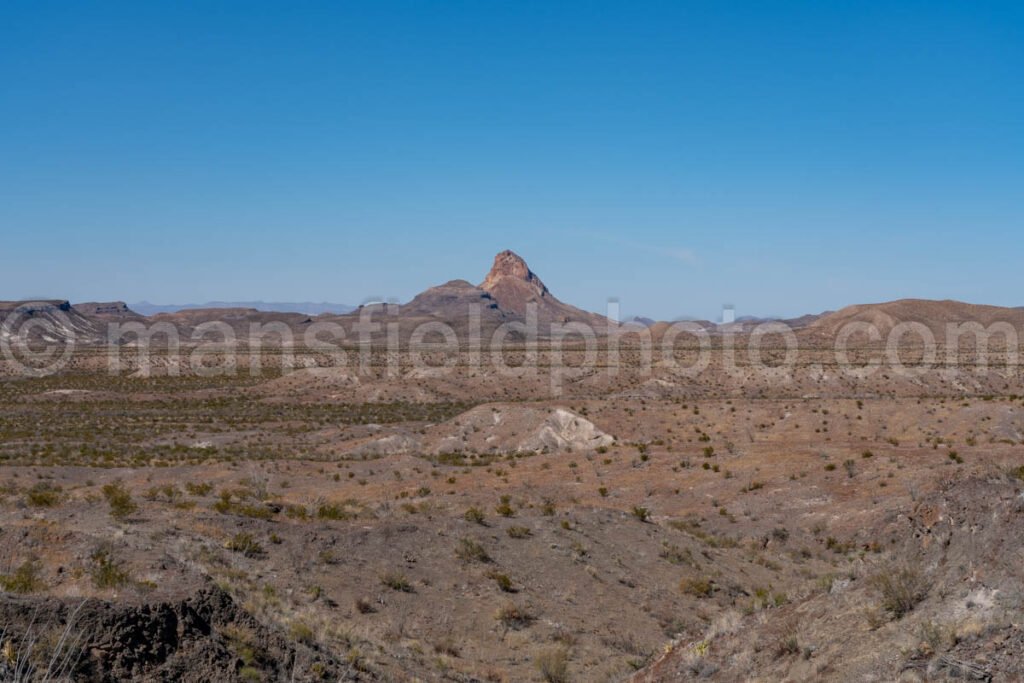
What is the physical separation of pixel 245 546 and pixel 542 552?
6.30m

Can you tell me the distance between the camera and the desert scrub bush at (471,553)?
15.4m

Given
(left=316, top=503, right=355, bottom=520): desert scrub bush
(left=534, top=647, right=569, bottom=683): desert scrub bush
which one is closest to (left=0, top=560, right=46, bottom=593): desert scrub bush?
(left=534, top=647, right=569, bottom=683): desert scrub bush

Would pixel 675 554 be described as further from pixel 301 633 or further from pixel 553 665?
pixel 301 633

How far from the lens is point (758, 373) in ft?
237

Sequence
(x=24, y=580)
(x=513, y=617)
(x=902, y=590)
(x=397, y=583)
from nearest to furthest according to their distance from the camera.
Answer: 1. (x=902, y=590)
2. (x=24, y=580)
3. (x=513, y=617)
4. (x=397, y=583)

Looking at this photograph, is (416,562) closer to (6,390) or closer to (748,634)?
(748,634)

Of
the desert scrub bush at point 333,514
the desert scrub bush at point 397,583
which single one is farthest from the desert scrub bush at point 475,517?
the desert scrub bush at point 397,583

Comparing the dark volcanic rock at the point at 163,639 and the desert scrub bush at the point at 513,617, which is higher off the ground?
the dark volcanic rock at the point at 163,639

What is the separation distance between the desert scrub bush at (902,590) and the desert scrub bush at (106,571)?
29.7 ft

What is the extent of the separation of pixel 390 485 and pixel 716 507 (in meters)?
12.4

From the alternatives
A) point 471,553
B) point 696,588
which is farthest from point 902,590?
point 471,553

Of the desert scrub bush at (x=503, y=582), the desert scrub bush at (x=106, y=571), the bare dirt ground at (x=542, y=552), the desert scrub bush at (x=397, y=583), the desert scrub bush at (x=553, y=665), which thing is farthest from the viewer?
the desert scrub bush at (x=503, y=582)

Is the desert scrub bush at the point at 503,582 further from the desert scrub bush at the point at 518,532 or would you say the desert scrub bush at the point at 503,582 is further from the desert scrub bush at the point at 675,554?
the desert scrub bush at the point at 675,554

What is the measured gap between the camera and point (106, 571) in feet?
31.9
